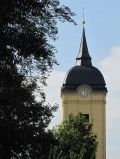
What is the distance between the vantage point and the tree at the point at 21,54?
20.9 meters

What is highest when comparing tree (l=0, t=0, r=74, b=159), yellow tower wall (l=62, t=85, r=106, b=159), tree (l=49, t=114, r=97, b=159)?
yellow tower wall (l=62, t=85, r=106, b=159)

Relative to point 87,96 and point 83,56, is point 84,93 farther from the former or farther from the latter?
point 83,56

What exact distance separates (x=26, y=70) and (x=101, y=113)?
82087 mm

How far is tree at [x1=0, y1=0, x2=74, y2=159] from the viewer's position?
20906mm

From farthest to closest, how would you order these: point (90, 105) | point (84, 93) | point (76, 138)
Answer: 1. point (90, 105)
2. point (84, 93)
3. point (76, 138)

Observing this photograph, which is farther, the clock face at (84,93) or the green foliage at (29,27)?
the clock face at (84,93)

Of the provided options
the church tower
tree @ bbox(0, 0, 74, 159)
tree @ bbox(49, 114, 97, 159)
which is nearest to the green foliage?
tree @ bbox(0, 0, 74, 159)

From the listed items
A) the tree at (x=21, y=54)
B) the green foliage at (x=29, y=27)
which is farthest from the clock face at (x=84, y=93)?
the green foliage at (x=29, y=27)

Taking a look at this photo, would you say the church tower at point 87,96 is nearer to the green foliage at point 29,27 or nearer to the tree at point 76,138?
the tree at point 76,138

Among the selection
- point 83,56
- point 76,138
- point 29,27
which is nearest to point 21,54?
point 29,27

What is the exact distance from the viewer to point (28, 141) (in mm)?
26297

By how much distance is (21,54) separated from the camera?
21.6 m

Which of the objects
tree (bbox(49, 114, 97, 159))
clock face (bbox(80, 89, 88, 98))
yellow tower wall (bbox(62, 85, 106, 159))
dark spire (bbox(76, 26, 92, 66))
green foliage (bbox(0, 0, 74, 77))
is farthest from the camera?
dark spire (bbox(76, 26, 92, 66))

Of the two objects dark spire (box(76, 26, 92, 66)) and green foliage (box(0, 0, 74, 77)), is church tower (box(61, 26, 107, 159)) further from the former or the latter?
green foliage (box(0, 0, 74, 77))
